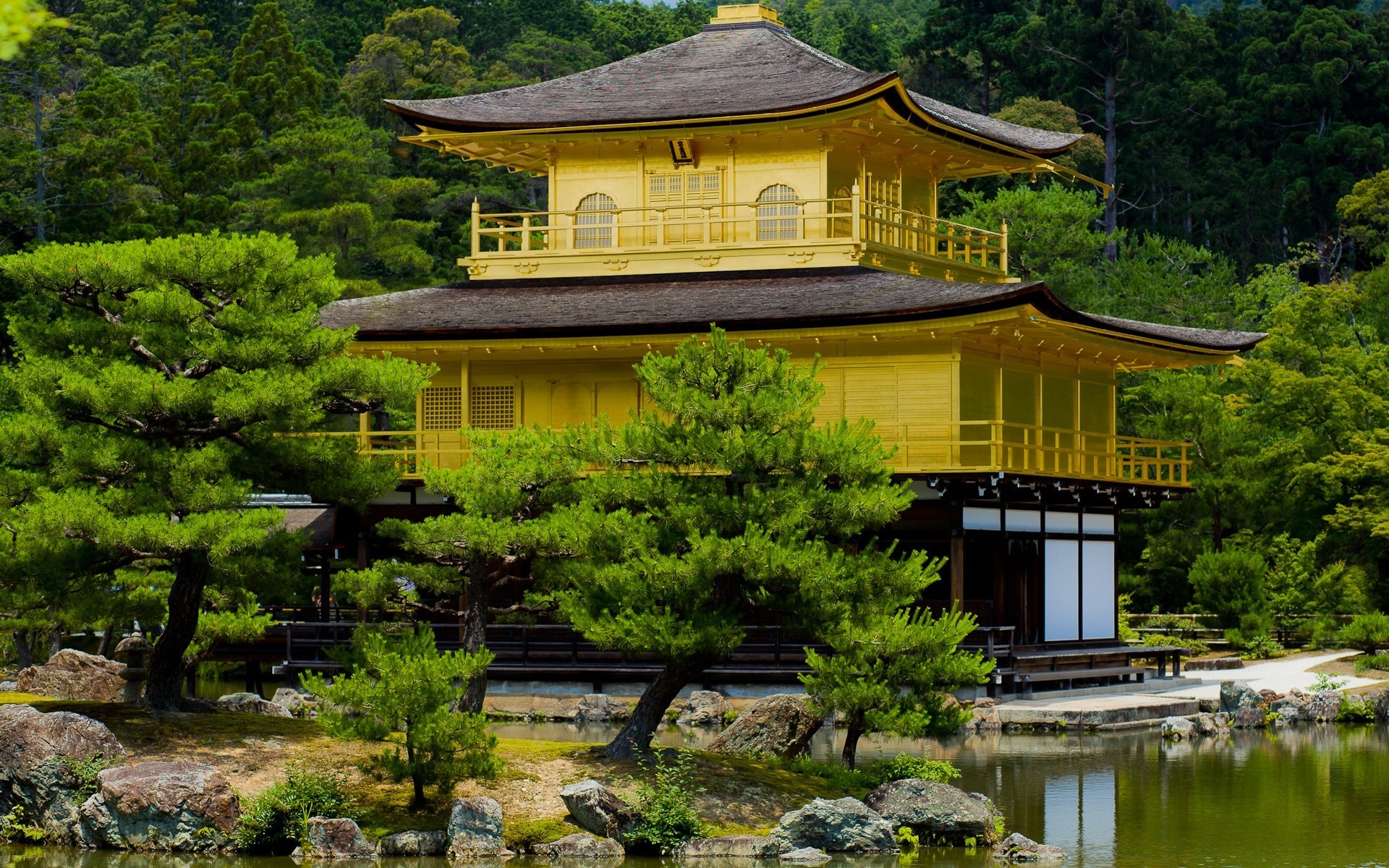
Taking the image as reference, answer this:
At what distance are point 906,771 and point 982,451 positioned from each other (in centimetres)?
1356

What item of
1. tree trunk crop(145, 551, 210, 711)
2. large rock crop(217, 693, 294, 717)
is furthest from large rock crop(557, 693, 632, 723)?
tree trunk crop(145, 551, 210, 711)

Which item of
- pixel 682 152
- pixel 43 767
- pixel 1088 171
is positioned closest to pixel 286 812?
pixel 43 767

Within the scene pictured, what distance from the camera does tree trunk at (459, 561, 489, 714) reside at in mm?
22656

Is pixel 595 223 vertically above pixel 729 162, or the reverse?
pixel 729 162

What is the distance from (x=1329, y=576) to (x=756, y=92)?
52.4 feet

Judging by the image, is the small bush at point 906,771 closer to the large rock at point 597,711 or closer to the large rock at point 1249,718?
the large rock at point 597,711

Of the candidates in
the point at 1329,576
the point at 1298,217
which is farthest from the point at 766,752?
the point at 1298,217

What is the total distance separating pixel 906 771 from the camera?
19.9 meters

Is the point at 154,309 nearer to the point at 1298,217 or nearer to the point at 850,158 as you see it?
the point at 850,158

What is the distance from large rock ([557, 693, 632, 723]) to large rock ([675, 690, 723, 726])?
0.88m

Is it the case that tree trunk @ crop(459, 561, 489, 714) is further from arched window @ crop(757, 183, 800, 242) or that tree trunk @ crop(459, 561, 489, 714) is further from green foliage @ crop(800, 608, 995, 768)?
arched window @ crop(757, 183, 800, 242)

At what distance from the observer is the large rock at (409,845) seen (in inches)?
708

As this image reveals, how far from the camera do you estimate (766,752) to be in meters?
21.7

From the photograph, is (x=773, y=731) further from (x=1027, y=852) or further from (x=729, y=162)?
(x=729, y=162)
